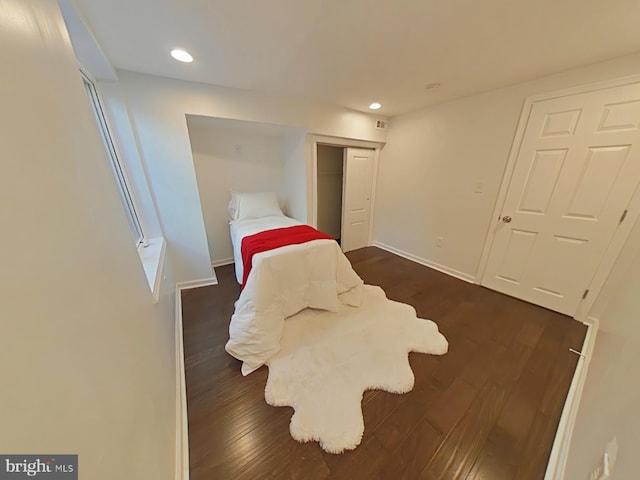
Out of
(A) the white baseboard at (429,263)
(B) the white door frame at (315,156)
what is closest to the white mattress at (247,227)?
(B) the white door frame at (315,156)

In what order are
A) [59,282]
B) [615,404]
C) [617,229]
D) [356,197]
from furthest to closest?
1. [356,197]
2. [617,229]
3. [615,404]
4. [59,282]

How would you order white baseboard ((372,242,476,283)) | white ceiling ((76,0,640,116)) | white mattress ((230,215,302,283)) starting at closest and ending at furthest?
white ceiling ((76,0,640,116))
white mattress ((230,215,302,283))
white baseboard ((372,242,476,283))

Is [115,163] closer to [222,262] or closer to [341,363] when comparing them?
[222,262]

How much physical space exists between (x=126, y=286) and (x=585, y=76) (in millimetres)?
3505

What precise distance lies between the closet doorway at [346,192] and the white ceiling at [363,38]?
51.1 inches

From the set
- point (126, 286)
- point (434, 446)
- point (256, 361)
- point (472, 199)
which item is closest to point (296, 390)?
point (256, 361)

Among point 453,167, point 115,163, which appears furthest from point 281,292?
point 453,167

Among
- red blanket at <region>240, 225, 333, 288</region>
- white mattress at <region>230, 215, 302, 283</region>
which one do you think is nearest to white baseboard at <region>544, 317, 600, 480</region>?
red blanket at <region>240, 225, 333, 288</region>

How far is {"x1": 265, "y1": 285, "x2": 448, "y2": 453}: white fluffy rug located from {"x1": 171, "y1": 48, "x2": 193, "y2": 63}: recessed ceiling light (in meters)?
2.34

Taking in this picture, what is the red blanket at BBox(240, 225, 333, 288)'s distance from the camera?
1.82m

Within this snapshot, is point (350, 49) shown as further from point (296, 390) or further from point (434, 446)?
point (434, 446)

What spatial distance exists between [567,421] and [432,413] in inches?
28.8

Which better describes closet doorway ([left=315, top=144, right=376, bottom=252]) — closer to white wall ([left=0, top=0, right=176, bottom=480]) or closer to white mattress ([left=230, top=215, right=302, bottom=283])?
white mattress ([left=230, top=215, right=302, bottom=283])

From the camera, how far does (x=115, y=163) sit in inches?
70.9
